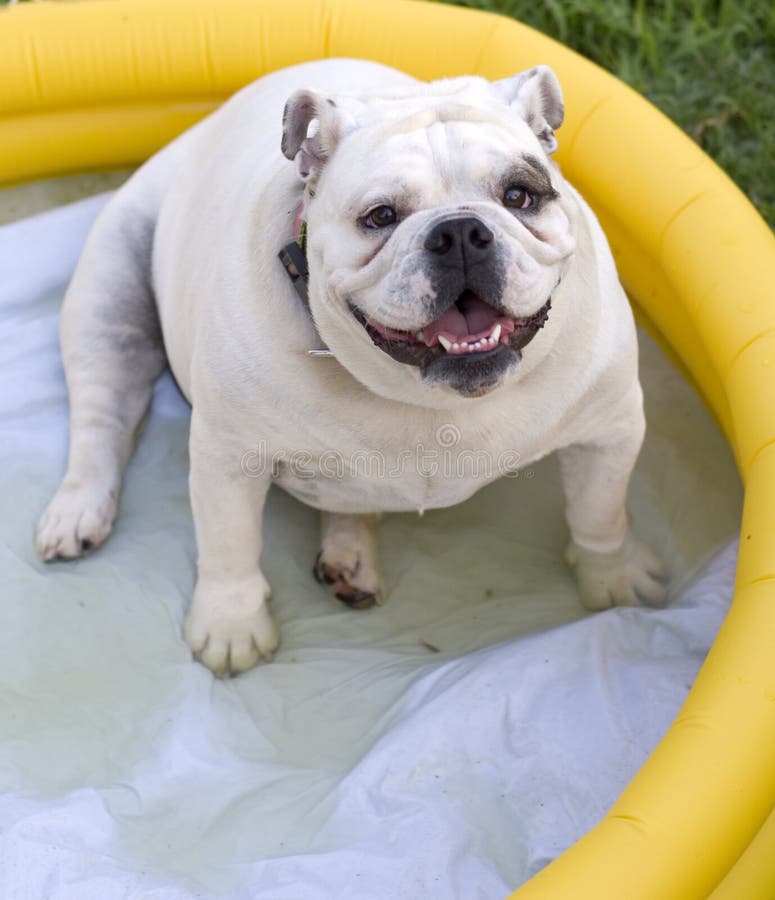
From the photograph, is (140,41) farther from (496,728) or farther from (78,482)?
(496,728)

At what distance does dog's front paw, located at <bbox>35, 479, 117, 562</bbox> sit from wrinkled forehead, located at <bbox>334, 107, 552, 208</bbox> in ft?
4.06

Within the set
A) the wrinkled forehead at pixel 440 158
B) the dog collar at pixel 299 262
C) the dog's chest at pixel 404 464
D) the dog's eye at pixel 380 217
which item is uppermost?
the wrinkled forehead at pixel 440 158

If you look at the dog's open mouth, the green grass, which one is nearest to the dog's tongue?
the dog's open mouth

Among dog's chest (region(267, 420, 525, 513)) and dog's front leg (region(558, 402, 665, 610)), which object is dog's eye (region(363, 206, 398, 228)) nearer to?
dog's chest (region(267, 420, 525, 513))

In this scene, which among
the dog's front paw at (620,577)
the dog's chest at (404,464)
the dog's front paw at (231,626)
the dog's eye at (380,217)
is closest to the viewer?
the dog's eye at (380,217)

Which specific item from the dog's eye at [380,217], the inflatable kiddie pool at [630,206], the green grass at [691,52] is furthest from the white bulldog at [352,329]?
the green grass at [691,52]

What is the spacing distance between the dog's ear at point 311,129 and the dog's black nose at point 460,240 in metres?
0.30

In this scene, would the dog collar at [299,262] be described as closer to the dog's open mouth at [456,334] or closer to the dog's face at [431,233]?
the dog's face at [431,233]

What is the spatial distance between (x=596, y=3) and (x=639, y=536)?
181 cm

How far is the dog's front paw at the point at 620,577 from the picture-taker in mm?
2725

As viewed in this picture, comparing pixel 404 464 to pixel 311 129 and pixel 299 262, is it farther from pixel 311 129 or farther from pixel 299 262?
pixel 311 129

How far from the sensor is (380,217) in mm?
1841

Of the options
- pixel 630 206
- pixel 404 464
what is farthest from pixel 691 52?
pixel 404 464

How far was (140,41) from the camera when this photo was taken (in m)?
3.22
